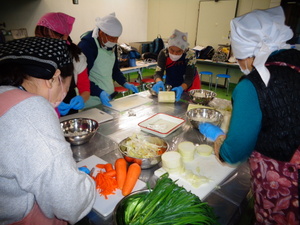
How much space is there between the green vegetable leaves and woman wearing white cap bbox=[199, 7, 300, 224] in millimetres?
371

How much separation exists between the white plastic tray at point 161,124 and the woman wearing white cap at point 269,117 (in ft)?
2.30

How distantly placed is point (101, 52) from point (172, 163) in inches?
78.0

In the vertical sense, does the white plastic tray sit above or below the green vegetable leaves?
below

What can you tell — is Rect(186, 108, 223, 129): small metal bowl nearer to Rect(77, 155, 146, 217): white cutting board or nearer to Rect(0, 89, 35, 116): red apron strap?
Rect(77, 155, 146, 217): white cutting board

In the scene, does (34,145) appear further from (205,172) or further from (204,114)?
(204,114)

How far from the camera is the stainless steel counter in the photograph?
3.47ft

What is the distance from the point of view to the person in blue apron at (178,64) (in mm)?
2928

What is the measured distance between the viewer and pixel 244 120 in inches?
39.0

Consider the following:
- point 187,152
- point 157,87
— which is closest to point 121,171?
point 187,152

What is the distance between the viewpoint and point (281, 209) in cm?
107

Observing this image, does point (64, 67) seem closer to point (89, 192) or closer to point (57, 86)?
point (57, 86)

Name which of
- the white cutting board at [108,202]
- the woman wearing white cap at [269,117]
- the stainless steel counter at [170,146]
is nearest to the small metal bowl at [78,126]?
the stainless steel counter at [170,146]

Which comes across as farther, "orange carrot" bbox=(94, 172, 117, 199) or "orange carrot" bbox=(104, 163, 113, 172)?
"orange carrot" bbox=(104, 163, 113, 172)

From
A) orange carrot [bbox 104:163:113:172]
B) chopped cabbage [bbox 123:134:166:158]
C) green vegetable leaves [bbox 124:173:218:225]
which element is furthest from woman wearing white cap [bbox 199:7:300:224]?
orange carrot [bbox 104:163:113:172]
